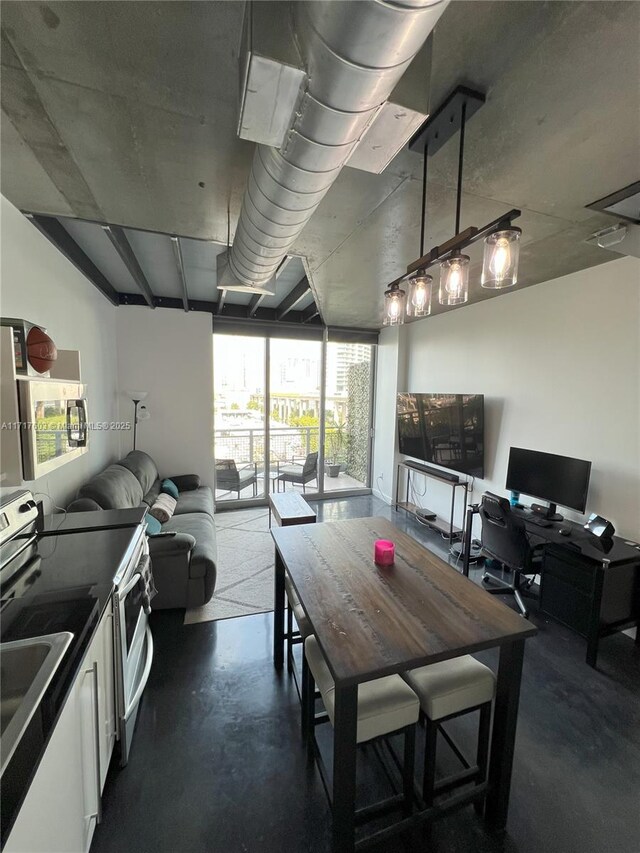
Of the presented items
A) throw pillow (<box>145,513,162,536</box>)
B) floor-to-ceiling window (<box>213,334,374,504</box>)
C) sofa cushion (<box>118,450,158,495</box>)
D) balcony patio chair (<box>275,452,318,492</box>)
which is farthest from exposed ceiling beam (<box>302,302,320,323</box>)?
throw pillow (<box>145,513,162,536</box>)

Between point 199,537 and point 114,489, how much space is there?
0.81 m

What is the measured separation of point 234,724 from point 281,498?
71.6 inches

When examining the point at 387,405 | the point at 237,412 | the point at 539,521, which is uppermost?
the point at 387,405

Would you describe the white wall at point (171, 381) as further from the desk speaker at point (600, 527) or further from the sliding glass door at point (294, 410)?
the desk speaker at point (600, 527)

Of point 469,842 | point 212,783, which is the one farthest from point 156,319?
point 469,842

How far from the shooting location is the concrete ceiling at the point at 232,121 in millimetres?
972

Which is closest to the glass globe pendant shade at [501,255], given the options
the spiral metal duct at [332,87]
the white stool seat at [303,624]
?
the spiral metal duct at [332,87]

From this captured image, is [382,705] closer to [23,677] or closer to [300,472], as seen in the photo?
[23,677]

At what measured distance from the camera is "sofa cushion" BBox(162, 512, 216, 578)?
2.62m

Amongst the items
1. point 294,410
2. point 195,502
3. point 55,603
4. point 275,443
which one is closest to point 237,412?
point 275,443

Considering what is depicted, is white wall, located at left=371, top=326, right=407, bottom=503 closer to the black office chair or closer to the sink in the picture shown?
the black office chair

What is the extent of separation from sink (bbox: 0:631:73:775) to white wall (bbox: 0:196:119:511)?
54.0 inches

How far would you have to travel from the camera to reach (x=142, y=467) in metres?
3.79

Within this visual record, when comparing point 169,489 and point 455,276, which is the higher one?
point 455,276
